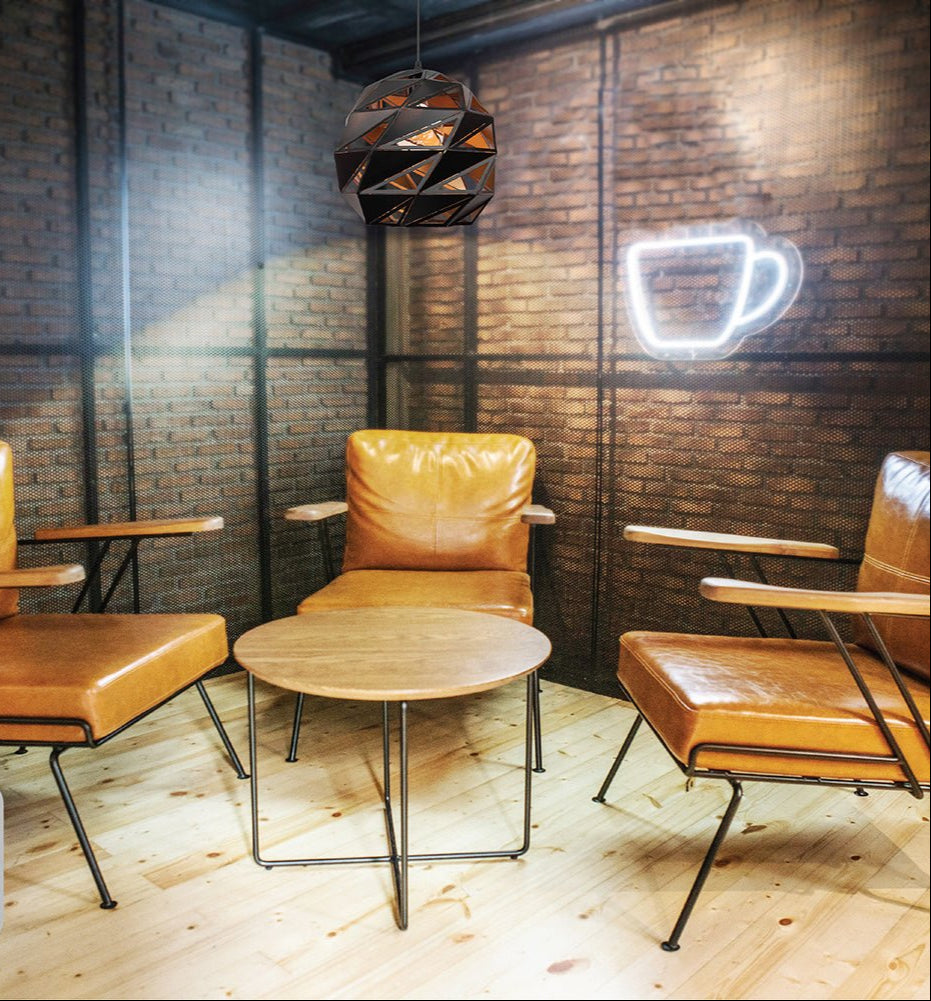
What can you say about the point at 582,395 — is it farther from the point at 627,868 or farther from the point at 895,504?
the point at 627,868

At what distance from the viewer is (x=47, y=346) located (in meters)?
3.70

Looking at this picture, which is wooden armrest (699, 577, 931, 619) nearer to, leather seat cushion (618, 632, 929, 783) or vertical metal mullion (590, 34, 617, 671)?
leather seat cushion (618, 632, 929, 783)

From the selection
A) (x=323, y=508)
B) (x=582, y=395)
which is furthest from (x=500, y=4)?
(x=323, y=508)

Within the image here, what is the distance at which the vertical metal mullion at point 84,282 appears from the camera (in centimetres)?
371

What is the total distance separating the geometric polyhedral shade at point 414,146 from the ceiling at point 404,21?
1709mm

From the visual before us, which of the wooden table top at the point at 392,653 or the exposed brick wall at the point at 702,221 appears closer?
the wooden table top at the point at 392,653

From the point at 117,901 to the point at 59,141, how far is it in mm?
2765

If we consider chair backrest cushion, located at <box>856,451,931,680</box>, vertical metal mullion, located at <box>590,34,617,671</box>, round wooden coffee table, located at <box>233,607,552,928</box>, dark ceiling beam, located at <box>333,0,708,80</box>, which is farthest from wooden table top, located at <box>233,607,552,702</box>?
dark ceiling beam, located at <box>333,0,708,80</box>

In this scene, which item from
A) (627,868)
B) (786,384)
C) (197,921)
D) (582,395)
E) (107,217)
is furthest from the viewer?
(582,395)

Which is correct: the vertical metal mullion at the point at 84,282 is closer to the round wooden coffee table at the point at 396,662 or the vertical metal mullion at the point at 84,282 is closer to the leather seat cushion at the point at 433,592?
the leather seat cushion at the point at 433,592

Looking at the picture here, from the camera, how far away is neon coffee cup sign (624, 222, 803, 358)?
137 inches

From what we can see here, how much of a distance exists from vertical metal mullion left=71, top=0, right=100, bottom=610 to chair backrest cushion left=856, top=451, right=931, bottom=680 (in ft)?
8.91

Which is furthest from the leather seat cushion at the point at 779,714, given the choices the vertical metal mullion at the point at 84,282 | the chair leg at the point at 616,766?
the vertical metal mullion at the point at 84,282

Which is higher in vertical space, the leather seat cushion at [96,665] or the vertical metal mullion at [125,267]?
the vertical metal mullion at [125,267]
